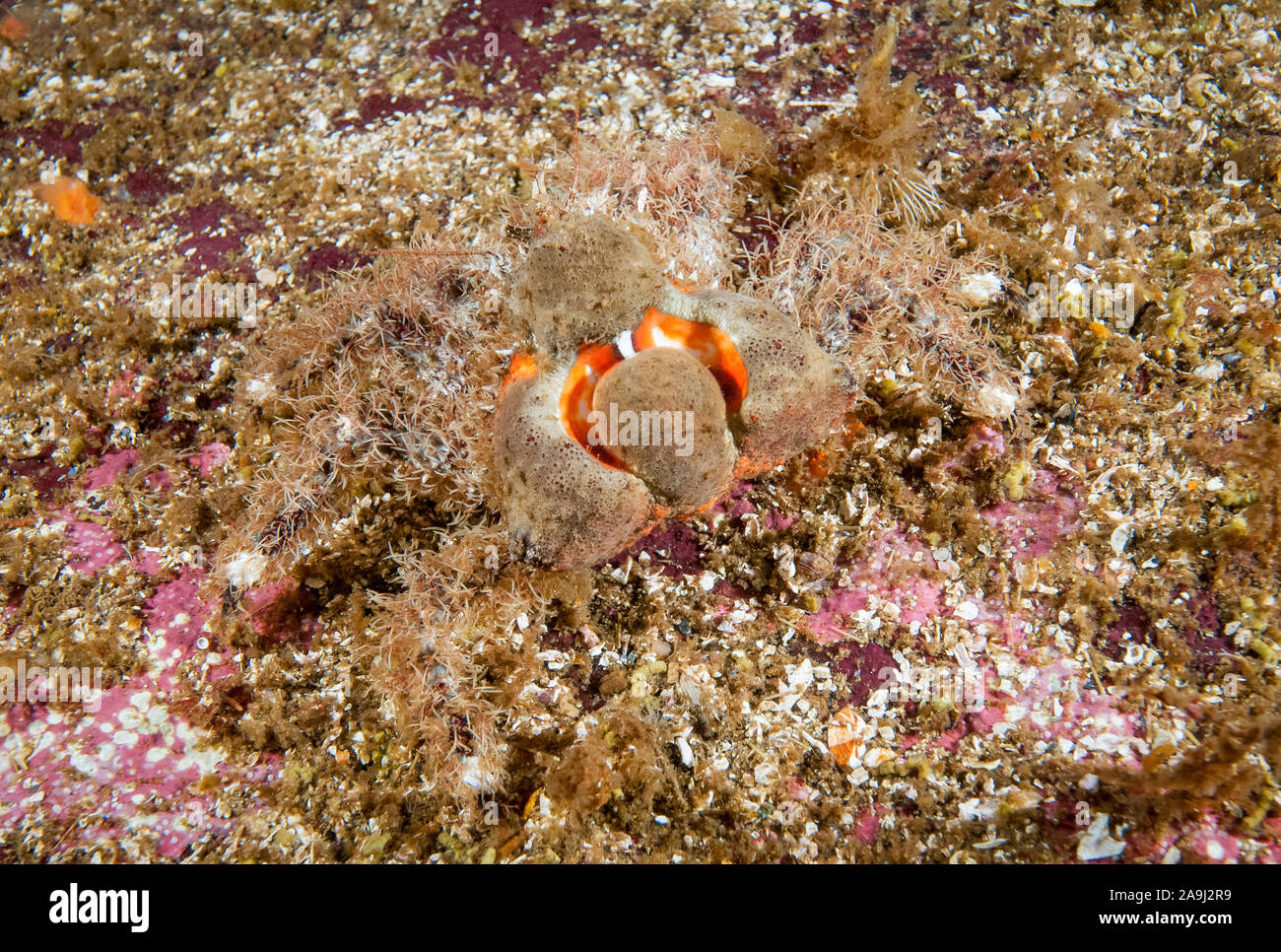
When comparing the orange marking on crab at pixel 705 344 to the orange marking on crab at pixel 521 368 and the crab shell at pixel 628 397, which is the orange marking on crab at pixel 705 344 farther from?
the orange marking on crab at pixel 521 368

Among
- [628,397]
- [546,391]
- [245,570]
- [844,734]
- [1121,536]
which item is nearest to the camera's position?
[628,397]

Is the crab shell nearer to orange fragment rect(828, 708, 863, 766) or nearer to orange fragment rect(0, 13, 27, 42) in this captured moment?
orange fragment rect(828, 708, 863, 766)

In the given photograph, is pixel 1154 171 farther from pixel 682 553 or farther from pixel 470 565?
pixel 470 565

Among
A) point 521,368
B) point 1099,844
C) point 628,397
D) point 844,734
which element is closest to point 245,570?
point 521,368

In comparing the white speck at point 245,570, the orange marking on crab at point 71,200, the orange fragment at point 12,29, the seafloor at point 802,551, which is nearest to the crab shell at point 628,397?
the seafloor at point 802,551

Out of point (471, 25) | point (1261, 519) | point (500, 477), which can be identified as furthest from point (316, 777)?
point (471, 25)

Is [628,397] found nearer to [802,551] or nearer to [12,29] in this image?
[802,551]
